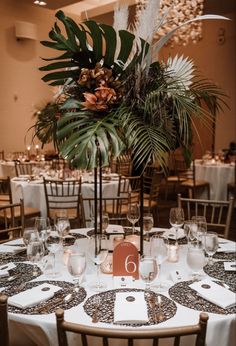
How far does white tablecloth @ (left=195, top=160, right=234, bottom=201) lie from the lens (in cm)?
643

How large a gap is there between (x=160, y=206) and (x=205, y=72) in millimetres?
4525

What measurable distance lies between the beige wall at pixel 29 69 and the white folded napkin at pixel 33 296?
24.3 feet

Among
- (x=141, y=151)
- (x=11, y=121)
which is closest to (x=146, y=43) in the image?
(x=141, y=151)

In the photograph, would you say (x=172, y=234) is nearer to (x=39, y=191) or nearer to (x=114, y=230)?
(x=114, y=230)

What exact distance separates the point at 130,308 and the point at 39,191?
3378mm

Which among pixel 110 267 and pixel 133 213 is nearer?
pixel 110 267

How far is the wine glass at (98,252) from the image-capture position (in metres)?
1.63

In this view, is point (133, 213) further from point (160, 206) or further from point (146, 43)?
point (160, 206)

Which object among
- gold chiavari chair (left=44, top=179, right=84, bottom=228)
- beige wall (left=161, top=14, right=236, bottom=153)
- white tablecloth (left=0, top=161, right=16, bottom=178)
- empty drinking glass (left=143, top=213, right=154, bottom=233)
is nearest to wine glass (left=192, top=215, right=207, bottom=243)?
empty drinking glass (left=143, top=213, right=154, bottom=233)

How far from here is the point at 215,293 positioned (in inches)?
60.4

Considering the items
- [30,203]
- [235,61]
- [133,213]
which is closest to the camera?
[133,213]

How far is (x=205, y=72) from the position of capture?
9.65 meters

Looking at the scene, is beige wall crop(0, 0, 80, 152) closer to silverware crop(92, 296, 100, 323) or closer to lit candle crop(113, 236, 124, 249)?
lit candle crop(113, 236, 124, 249)

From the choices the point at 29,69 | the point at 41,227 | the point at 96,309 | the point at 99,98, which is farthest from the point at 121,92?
the point at 29,69
